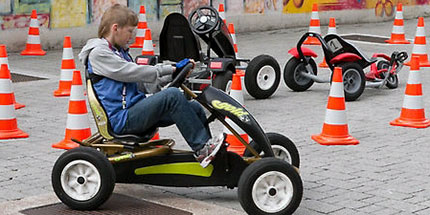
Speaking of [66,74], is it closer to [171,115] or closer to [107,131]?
[107,131]

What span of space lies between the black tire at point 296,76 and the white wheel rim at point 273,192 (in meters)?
4.99

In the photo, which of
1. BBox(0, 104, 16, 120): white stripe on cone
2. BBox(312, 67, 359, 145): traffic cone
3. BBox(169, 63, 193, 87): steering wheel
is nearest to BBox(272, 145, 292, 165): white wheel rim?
BBox(169, 63, 193, 87): steering wheel

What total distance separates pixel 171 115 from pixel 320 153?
6.84 ft

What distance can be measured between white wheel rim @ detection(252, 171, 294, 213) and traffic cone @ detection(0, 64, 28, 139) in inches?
126

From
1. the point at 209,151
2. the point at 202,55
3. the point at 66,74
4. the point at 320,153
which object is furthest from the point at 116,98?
the point at 66,74

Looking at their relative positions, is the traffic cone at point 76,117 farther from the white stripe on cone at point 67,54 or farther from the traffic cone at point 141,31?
the traffic cone at point 141,31

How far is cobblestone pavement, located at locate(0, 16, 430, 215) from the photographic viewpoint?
5855mm

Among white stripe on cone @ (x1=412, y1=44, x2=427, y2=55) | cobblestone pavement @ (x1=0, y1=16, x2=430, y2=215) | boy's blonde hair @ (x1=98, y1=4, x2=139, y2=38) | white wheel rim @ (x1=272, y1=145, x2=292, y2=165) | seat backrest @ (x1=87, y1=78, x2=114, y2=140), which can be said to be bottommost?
cobblestone pavement @ (x1=0, y1=16, x2=430, y2=215)

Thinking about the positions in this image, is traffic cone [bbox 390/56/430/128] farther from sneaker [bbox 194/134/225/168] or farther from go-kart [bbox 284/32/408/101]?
sneaker [bbox 194/134/225/168]

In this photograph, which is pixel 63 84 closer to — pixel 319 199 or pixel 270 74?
pixel 270 74

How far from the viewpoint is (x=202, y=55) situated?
9.43 metres

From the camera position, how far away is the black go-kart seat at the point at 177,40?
904 cm

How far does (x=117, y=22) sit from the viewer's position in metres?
5.83

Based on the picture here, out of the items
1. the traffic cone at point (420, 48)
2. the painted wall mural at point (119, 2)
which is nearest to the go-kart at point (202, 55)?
the traffic cone at point (420, 48)
